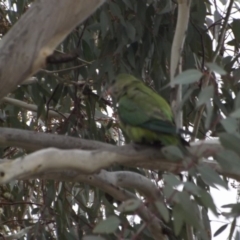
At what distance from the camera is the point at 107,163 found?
1880 millimetres

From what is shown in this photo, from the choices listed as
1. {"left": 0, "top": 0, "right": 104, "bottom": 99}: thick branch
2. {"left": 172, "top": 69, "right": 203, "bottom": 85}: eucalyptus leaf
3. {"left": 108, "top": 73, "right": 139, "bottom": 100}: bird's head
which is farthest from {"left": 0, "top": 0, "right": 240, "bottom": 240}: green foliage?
{"left": 172, "top": 69, "right": 203, "bottom": 85}: eucalyptus leaf

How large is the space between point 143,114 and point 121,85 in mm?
300

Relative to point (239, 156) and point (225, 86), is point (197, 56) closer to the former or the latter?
point (225, 86)

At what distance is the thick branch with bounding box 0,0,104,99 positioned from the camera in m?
1.97

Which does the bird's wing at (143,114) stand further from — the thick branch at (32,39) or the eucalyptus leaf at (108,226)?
the eucalyptus leaf at (108,226)

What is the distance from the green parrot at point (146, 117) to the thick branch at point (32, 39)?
0.33 m

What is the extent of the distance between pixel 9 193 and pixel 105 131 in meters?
0.75

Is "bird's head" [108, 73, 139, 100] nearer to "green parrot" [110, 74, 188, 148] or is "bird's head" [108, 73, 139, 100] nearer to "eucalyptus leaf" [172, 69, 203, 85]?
"green parrot" [110, 74, 188, 148]

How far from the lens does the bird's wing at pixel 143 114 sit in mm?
2027

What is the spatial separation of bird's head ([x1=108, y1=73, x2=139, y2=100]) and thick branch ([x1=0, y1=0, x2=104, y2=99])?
1.32 ft

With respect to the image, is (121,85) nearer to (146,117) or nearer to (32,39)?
(146,117)

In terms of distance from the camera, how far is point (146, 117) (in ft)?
6.97

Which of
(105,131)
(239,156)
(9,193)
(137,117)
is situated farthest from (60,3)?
(9,193)

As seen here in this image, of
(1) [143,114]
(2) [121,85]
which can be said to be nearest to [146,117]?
(1) [143,114]
